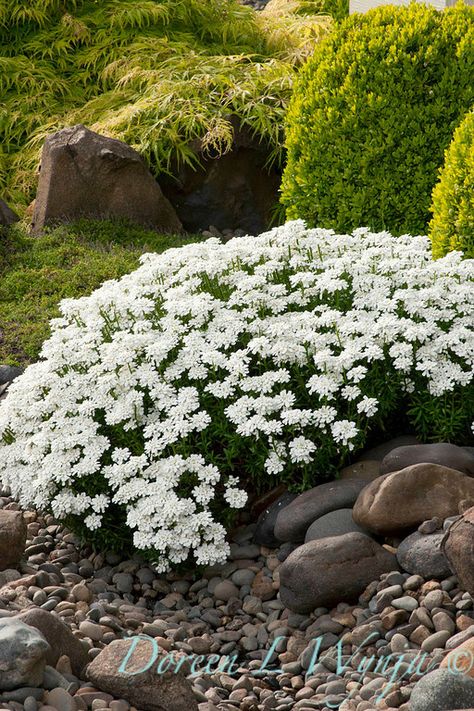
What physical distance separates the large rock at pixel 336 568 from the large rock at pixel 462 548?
50cm

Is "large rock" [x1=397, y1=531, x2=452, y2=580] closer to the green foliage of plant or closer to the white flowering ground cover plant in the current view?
the white flowering ground cover plant

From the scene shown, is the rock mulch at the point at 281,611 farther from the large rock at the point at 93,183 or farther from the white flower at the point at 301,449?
the large rock at the point at 93,183

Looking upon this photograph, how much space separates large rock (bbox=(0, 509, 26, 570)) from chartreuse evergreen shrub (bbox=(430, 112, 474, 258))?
2884 mm

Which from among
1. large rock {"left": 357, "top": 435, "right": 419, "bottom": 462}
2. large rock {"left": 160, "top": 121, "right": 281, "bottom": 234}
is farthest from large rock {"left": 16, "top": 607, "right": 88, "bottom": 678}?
large rock {"left": 160, "top": 121, "right": 281, "bottom": 234}

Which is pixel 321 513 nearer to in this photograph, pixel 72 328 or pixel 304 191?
pixel 72 328

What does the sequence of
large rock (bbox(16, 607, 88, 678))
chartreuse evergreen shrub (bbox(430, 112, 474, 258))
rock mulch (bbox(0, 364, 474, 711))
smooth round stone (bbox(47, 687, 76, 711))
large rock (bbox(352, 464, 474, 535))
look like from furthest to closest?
chartreuse evergreen shrub (bbox(430, 112, 474, 258)) < large rock (bbox(352, 464, 474, 535)) < large rock (bbox(16, 607, 88, 678)) < rock mulch (bbox(0, 364, 474, 711)) < smooth round stone (bbox(47, 687, 76, 711))

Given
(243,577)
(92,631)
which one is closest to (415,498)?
(243,577)

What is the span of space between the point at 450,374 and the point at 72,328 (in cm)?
214

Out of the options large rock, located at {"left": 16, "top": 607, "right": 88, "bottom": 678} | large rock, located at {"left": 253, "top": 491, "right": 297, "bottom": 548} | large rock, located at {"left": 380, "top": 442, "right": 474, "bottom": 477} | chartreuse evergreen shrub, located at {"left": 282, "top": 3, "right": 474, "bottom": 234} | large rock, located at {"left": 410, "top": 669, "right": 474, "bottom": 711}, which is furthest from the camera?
chartreuse evergreen shrub, located at {"left": 282, "top": 3, "right": 474, "bottom": 234}

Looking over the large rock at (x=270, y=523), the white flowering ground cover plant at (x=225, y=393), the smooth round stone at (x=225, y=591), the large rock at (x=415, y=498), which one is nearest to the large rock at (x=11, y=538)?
the white flowering ground cover plant at (x=225, y=393)

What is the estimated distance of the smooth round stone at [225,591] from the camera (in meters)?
4.59

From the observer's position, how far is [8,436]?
5.35m

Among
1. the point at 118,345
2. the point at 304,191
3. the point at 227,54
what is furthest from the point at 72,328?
the point at 227,54

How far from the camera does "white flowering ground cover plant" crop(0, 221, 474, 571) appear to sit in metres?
4.57
